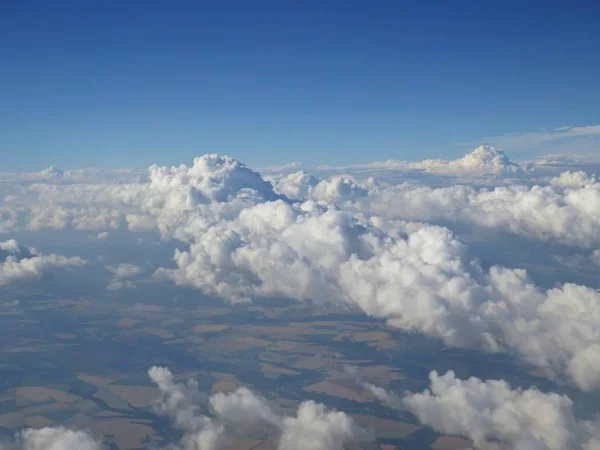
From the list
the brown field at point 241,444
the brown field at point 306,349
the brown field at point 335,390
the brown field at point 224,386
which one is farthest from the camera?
the brown field at point 306,349

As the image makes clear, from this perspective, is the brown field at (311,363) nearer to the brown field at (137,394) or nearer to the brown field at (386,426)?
the brown field at (386,426)

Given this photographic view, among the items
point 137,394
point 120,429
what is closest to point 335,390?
point 137,394

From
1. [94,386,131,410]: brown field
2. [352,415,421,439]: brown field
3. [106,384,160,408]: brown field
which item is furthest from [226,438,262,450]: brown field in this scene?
[94,386,131,410]: brown field

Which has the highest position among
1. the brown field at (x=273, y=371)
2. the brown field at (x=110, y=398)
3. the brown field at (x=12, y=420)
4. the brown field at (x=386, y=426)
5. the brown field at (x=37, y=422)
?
the brown field at (x=12, y=420)

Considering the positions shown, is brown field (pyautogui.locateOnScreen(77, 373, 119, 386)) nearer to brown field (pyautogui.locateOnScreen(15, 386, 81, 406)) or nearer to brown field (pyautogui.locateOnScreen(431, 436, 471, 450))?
brown field (pyautogui.locateOnScreen(15, 386, 81, 406))

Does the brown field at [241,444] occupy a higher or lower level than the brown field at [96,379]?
higher

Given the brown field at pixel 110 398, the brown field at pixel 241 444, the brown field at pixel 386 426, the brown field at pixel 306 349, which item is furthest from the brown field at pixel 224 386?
the brown field at pixel 306 349

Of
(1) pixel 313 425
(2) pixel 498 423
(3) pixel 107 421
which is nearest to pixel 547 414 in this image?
(2) pixel 498 423

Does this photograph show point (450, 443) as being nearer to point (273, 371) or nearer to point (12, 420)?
point (273, 371)
